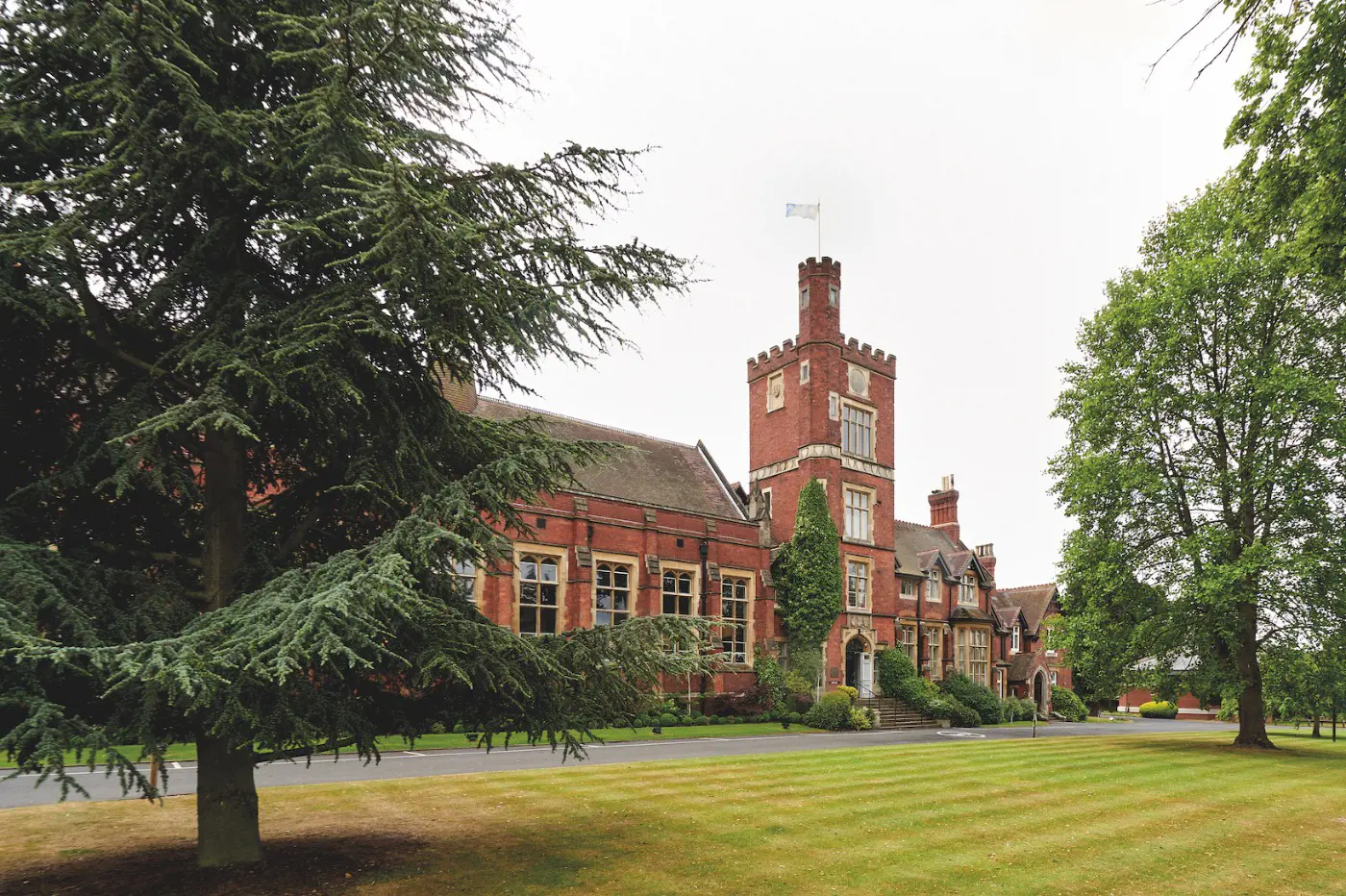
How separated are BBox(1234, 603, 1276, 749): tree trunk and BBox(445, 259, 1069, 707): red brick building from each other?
13012 millimetres

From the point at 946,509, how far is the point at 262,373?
149 ft

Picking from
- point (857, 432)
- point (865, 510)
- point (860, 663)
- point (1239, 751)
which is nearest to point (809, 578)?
point (865, 510)

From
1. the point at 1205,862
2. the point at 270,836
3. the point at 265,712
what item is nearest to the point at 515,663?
the point at 265,712

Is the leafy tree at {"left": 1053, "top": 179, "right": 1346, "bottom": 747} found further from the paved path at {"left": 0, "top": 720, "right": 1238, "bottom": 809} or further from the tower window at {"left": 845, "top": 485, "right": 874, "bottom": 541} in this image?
the tower window at {"left": 845, "top": 485, "right": 874, "bottom": 541}

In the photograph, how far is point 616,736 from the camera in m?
22.5

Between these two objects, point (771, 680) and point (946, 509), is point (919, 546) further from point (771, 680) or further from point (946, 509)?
point (771, 680)

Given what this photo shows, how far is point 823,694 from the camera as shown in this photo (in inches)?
1212

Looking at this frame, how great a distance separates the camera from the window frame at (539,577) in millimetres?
25484

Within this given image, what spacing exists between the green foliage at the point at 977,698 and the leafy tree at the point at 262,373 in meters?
31.6

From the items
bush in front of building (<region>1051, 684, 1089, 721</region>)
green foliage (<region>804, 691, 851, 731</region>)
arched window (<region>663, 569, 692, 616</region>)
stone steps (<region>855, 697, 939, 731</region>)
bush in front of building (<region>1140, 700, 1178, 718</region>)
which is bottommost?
bush in front of building (<region>1140, 700, 1178, 718</region>)

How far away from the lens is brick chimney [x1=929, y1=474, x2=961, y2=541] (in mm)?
47219

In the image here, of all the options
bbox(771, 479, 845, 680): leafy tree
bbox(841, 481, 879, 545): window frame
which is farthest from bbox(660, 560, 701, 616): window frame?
bbox(841, 481, 879, 545): window frame

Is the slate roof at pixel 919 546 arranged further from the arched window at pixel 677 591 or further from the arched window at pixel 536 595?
the arched window at pixel 536 595

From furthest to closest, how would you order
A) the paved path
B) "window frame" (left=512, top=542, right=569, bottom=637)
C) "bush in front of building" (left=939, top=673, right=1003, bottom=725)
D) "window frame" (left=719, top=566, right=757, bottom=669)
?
"bush in front of building" (left=939, top=673, right=1003, bottom=725) → "window frame" (left=719, top=566, right=757, bottom=669) → "window frame" (left=512, top=542, right=569, bottom=637) → the paved path
